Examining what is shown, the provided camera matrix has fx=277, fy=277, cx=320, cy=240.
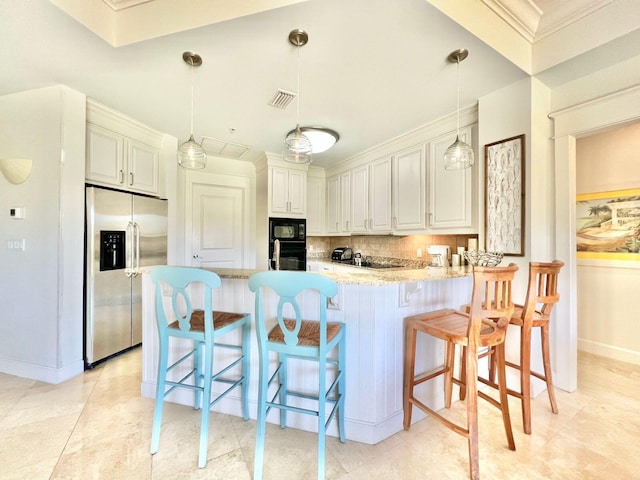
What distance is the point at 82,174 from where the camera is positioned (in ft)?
8.41

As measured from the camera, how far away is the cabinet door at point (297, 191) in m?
4.29

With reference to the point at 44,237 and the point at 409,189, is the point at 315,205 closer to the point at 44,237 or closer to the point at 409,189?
the point at 409,189

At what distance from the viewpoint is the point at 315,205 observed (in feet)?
15.8

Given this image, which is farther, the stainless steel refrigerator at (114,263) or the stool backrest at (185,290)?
the stainless steel refrigerator at (114,263)

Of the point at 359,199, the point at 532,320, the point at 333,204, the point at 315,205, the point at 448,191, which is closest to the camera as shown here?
the point at 532,320

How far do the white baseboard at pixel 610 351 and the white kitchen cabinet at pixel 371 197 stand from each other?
8.30 ft

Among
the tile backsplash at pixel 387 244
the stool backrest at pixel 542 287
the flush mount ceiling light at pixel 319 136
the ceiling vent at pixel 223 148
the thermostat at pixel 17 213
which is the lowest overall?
the stool backrest at pixel 542 287

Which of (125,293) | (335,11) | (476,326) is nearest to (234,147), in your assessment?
(125,293)

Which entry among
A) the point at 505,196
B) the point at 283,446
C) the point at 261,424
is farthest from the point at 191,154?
the point at 505,196

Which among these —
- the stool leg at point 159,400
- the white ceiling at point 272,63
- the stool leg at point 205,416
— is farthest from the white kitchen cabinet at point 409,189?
the stool leg at point 159,400

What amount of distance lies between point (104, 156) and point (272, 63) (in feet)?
6.70

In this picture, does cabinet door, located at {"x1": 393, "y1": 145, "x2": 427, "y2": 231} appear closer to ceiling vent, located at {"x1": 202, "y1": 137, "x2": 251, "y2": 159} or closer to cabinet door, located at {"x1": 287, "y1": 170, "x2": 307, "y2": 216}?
cabinet door, located at {"x1": 287, "y1": 170, "x2": 307, "y2": 216}

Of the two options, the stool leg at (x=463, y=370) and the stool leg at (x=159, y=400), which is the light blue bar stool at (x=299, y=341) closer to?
the stool leg at (x=159, y=400)

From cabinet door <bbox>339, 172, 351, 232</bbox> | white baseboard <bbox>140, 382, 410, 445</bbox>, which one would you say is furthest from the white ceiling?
white baseboard <bbox>140, 382, 410, 445</bbox>
